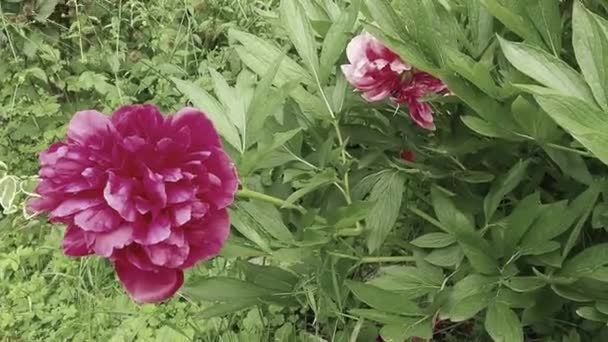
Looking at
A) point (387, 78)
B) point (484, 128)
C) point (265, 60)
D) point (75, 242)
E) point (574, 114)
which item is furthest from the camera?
point (265, 60)

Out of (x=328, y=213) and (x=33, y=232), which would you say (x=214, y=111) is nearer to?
(x=328, y=213)

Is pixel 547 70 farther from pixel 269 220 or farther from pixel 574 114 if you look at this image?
pixel 269 220

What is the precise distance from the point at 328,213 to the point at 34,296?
1.31 meters

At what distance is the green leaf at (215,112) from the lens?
3.74 ft

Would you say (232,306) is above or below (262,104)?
below

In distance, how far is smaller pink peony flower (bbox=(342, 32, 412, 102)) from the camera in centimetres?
116

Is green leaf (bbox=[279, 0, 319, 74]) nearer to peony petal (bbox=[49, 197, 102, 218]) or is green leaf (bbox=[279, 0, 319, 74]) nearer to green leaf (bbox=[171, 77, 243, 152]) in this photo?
green leaf (bbox=[171, 77, 243, 152])

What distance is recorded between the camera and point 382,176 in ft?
4.11

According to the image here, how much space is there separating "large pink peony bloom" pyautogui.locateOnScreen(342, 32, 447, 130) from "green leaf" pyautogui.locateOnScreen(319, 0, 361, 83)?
0.04 m

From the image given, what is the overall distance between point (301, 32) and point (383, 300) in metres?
0.38

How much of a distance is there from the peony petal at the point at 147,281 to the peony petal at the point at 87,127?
0.14 m

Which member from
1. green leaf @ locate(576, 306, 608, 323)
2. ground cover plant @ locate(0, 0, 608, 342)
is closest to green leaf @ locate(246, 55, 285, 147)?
ground cover plant @ locate(0, 0, 608, 342)

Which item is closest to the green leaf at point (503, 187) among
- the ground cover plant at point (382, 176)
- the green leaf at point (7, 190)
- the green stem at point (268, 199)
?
the ground cover plant at point (382, 176)

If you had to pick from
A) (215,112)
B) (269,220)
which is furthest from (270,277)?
(215,112)
